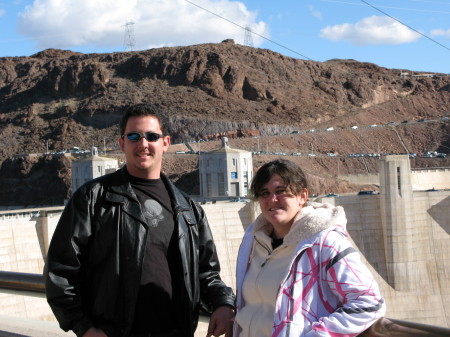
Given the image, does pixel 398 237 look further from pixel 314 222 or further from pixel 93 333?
pixel 93 333

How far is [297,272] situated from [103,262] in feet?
3.83

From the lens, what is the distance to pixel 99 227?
369 centimetres

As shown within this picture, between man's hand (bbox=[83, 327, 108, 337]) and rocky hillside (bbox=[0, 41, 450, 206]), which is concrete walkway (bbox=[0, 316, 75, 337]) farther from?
rocky hillside (bbox=[0, 41, 450, 206])

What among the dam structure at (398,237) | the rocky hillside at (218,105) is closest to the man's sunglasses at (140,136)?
the dam structure at (398,237)

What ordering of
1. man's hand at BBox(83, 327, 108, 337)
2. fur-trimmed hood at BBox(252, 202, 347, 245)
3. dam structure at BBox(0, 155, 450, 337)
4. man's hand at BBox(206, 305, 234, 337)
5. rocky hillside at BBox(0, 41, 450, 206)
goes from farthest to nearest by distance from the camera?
1. rocky hillside at BBox(0, 41, 450, 206)
2. dam structure at BBox(0, 155, 450, 337)
3. man's hand at BBox(206, 305, 234, 337)
4. man's hand at BBox(83, 327, 108, 337)
5. fur-trimmed hood at BBox(252, 202, 347, 245)

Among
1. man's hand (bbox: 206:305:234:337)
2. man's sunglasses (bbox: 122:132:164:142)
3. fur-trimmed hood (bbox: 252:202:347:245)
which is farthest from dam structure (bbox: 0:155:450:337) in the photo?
fur-trimmed hood (bbox: 252:202:347:245)

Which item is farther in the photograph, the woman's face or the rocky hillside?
the rocky hillside

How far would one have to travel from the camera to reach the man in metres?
3.60

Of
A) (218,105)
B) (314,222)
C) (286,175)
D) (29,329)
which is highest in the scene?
(218,105)

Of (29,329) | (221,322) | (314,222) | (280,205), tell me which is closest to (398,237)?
(29,329)

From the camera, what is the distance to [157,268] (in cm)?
375

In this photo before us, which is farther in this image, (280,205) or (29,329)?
(29,329)

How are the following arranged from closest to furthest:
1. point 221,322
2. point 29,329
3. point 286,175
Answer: point 286,175 → point 221,322 → point 29,329

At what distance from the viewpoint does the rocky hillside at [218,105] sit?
6731 cm
